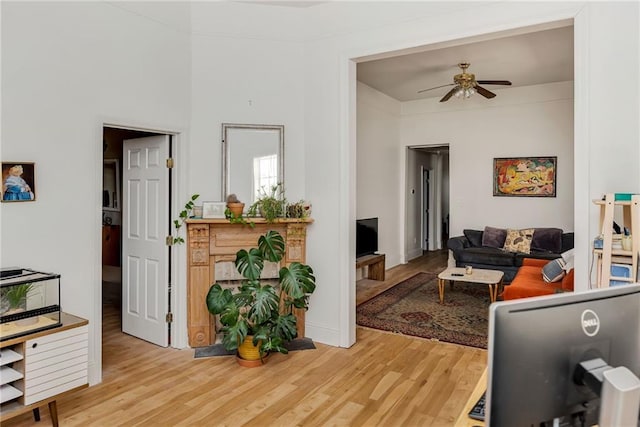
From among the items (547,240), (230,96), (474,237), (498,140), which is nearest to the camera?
(230,96)

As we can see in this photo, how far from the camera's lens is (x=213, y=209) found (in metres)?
3.96

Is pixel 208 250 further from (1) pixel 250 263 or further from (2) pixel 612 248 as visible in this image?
(2) pixel 612 248

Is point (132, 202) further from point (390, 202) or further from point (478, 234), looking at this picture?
point (478, 234)

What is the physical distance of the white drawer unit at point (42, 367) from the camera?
2.47m

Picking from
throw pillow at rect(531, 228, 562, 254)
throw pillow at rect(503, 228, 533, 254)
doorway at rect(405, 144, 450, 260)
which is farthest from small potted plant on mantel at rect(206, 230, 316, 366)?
doorway at rect(405, 144, 450, 260)

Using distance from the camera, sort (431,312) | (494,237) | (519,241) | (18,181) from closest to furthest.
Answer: (18,181)
(431,312)
(519,241)
(494,237)

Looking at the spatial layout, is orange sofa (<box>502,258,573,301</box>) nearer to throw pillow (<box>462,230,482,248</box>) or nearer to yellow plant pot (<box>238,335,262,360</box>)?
throw pillow (<box>462,230,482,248</box>)

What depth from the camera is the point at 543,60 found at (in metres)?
5.53

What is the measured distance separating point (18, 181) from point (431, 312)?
4164 mm

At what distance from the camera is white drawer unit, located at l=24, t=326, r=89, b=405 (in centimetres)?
251

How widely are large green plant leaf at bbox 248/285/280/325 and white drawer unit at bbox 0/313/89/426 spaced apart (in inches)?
48.4

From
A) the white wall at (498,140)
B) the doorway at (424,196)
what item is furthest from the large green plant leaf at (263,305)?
the doorway at (424,196)

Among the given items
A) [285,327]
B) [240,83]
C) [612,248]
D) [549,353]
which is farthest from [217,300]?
[549,353]

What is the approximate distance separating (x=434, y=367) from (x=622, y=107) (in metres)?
2.32
